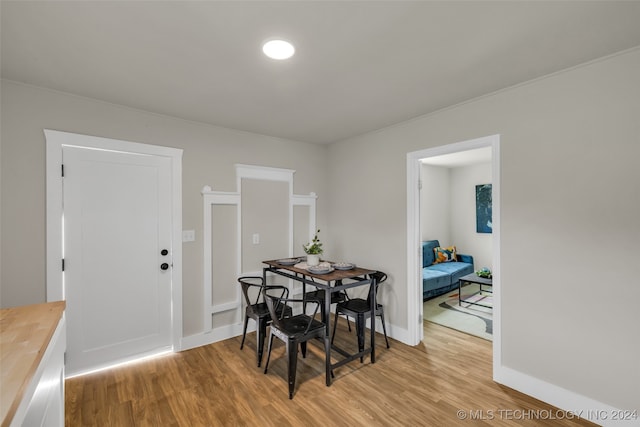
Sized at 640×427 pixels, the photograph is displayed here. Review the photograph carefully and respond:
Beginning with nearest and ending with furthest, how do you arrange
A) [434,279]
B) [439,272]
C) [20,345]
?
[20,345] → [434,279] → [439,272]

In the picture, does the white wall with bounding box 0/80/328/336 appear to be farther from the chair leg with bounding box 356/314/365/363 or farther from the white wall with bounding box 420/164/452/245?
the white wall with bounding box 420/164/452/245

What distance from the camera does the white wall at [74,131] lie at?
7.30 ft

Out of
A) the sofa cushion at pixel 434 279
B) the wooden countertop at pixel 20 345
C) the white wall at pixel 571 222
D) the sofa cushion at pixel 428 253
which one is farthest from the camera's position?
the sofa cushion at pixel 428 253

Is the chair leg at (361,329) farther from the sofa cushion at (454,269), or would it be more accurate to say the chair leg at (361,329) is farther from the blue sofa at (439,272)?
the sofa cushion at (454,269)

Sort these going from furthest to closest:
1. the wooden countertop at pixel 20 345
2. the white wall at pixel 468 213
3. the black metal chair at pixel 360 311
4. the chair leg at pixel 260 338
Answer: the white wall at pixel 468 213
the black metal chair at pixel 360 311
the chair leg at pixel 260 338
the wooden countertop at pixel 20 345

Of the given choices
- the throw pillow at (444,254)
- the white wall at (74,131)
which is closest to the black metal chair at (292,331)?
the white wall at (74,131)

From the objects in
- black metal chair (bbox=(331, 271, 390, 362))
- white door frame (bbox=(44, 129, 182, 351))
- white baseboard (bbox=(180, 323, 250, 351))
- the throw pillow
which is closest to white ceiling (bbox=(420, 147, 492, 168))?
the throw pillow

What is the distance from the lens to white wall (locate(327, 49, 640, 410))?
185 cm

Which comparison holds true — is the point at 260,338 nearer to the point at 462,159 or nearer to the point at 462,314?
the point at 462,314

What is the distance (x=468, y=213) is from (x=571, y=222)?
438 cm

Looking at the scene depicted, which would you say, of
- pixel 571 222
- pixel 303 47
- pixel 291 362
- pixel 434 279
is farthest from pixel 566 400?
pixel 303 47

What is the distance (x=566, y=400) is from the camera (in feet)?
6.82

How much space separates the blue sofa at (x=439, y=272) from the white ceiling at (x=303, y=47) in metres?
3.00

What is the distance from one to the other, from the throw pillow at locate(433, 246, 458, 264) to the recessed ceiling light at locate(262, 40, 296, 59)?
195 inches
